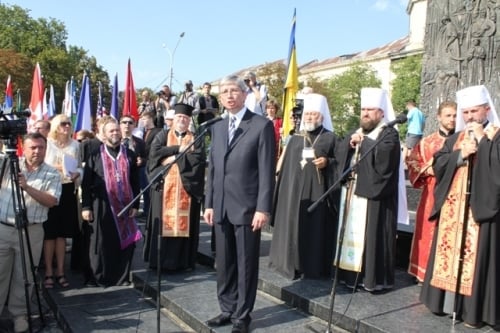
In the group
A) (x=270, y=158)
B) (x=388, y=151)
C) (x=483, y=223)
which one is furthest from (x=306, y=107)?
(x=483, y=223)

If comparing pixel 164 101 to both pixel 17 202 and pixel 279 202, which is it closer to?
pixel 279 202

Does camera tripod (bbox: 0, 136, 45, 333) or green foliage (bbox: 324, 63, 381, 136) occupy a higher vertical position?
green foliage (bbox: 324, 63, 381, 136)

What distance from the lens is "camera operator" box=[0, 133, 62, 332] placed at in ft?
14.8

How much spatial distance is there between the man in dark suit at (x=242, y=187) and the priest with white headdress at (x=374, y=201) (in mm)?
1177

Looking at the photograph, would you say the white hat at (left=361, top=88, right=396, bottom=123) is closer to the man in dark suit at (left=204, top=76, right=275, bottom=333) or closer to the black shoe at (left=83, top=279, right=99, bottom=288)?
the man in dark suit at (left=204, top=76, right=275, bottom=333)

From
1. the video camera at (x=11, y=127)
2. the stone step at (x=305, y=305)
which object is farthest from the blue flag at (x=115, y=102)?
the video camera at (x=11, y=127)

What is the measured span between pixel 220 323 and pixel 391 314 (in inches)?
60.3

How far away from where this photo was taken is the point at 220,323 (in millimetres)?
4293

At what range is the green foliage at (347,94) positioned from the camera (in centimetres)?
5575

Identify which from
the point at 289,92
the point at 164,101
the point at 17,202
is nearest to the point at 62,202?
the point at 17,202

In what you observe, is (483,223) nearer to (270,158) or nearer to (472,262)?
(472,262)

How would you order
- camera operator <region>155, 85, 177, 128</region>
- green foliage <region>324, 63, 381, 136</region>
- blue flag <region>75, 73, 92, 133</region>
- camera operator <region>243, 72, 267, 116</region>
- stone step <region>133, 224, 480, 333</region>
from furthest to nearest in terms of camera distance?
green foliage <region>324, 63, 381, 136</region> < camera operator <region>155, 85, 177, 128</region> < blue flag <region>75, 73, 92, 133</region> < camera operator <region>243, 72, 267, 116</region> < stone step <region>133, 224, 480, 333</region>

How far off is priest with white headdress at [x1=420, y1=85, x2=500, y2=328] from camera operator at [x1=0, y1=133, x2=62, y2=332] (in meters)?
3.63

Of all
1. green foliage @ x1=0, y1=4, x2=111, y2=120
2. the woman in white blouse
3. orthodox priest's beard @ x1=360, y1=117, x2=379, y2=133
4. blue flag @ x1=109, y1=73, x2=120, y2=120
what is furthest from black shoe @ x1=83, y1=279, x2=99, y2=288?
green foliage @ x1=0, y1=4, x2=111, y2=120
